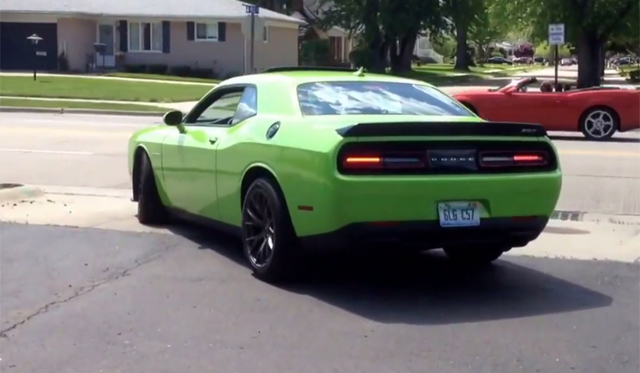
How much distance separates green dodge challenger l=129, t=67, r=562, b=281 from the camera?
23.2 feet

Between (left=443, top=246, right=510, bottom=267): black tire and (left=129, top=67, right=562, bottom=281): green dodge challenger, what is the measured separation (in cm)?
1

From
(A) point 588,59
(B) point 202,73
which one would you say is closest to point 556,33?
(A) point 588,59

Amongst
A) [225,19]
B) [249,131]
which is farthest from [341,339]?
[225,19]

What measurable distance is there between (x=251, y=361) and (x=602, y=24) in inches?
1791

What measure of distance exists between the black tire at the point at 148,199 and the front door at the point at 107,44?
138 feet

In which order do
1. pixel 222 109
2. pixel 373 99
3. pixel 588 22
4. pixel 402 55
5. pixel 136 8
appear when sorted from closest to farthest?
pixel 373 99
pixel 222 109
pixel 588 22
pixel 136 8
pixel 402 55

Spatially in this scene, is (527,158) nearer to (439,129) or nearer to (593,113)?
(439,129)

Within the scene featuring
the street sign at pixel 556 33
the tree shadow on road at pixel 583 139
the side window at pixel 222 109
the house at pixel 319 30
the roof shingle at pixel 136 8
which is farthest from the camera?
the house at pixel 319 30

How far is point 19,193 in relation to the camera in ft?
39.0

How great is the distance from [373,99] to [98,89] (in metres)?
29.6

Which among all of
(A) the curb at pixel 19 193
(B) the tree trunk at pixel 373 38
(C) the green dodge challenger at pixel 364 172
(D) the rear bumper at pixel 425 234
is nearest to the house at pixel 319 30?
(B) the tree trunk at pixel 373 38

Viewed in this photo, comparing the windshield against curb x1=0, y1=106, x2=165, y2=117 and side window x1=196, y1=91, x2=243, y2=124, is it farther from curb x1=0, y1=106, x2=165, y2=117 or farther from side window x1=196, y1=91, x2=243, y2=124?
curb x1=0, y1=106, x2=165, y2=117

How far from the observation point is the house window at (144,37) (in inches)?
2009

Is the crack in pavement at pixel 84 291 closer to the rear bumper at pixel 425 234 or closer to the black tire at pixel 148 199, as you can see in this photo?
the black tire at pixel 148 199
